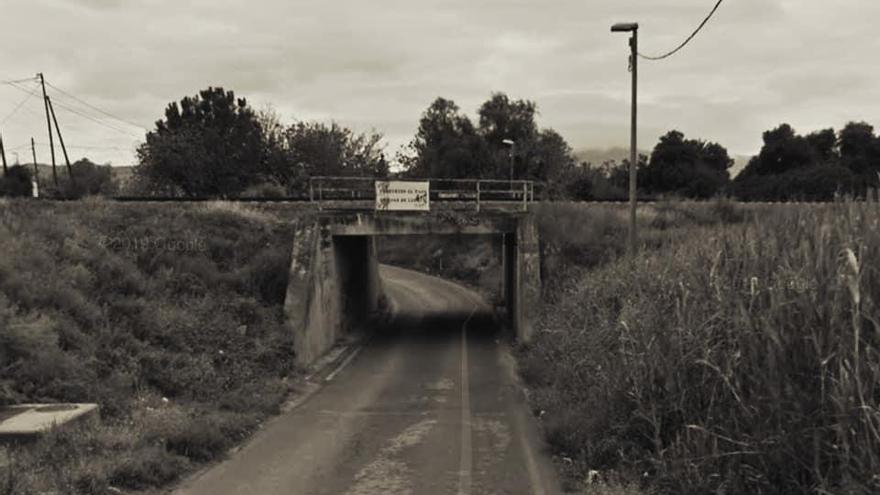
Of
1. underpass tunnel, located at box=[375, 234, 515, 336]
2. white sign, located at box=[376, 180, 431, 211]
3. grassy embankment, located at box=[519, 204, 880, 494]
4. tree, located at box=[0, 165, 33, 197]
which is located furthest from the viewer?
tree, located at box=[0, 165, 33, 197]

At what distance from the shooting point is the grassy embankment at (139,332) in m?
10.1

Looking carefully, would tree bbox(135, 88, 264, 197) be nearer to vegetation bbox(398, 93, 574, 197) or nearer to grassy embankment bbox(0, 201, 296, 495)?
vegetation bbox(398, 93, 574, 197)

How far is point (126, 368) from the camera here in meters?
14.2

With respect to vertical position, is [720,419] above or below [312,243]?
below

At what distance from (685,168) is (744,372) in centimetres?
7684

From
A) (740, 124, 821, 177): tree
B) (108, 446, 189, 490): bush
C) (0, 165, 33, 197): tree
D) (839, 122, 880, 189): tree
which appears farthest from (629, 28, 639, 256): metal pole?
(740, 124, 821, 177): tree

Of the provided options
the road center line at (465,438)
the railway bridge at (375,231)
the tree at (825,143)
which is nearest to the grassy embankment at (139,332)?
the railway bridge at (375,231)

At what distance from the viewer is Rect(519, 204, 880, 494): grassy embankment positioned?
6.32m

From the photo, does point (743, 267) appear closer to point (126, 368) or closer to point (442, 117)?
point (126, 368)

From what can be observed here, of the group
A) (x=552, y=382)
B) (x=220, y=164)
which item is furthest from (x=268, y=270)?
(x=220, y=164)

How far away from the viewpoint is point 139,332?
1612cm

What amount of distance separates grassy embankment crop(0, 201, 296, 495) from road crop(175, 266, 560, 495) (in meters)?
0.96

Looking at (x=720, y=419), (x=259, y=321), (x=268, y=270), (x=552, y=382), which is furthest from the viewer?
(x=268, y=270)

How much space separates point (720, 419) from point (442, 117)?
6380 cm
